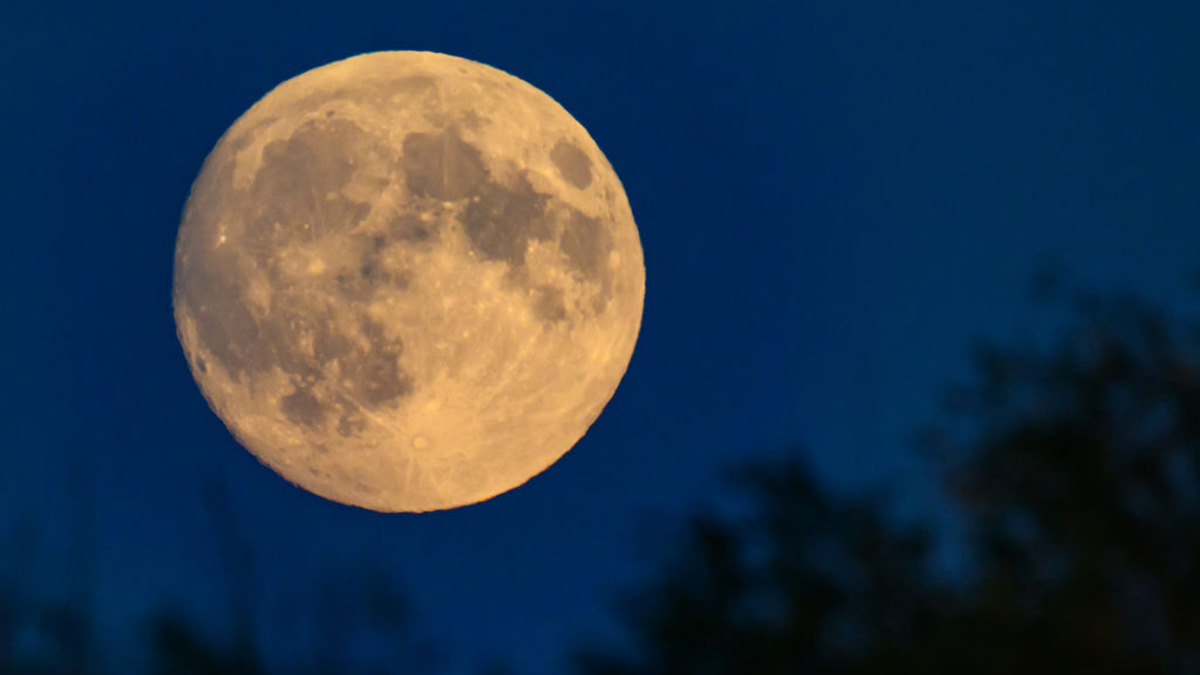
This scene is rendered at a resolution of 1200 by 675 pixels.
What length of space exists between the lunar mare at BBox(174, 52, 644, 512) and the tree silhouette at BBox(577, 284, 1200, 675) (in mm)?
3107

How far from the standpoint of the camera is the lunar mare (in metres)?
10.2

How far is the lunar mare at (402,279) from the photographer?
10234mm

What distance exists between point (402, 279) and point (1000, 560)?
23.1ft

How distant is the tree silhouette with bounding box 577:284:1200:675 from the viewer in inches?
435

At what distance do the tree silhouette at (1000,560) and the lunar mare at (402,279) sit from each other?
3.11m

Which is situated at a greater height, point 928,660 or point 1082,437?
point 1082,437

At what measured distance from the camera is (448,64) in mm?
11594

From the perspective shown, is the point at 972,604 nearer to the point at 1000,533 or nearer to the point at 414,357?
the point at 1000,533

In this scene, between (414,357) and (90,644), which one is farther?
(90,644)

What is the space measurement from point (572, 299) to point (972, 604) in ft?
15.3

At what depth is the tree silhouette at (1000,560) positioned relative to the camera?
11055 millimetres

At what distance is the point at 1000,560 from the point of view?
13.0m

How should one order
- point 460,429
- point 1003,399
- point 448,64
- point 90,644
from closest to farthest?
point 460,429 → point 448,64 → point 1003,399 → point 90,644

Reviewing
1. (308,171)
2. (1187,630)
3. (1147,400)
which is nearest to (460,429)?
(308,171)
